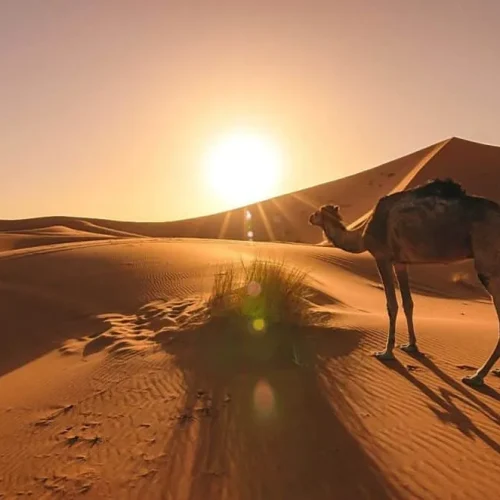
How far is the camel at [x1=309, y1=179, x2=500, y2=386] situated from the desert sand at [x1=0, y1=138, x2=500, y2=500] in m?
1.01

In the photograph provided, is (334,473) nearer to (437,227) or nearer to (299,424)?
(299,424)

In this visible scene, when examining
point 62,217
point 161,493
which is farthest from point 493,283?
point 62,217

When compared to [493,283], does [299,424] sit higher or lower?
lower

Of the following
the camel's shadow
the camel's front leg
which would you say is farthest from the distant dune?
the camel's shadow

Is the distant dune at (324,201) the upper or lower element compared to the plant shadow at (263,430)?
upper

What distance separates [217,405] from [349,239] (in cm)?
456

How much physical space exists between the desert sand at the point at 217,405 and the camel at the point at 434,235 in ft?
3.32

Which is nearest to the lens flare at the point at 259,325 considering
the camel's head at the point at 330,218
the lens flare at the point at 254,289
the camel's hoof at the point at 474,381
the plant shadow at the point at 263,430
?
the plant shadow at the point at 263,430

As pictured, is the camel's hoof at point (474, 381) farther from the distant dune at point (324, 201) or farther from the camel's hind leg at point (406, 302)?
the distant dune at point (324, 201)

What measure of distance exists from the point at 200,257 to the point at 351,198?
3780 centimetres

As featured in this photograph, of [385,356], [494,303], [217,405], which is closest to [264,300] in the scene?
[385,356]

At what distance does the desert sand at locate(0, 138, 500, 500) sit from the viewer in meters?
4.80

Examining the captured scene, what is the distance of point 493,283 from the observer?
7.04 metres

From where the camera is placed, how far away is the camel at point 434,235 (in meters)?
7.08
